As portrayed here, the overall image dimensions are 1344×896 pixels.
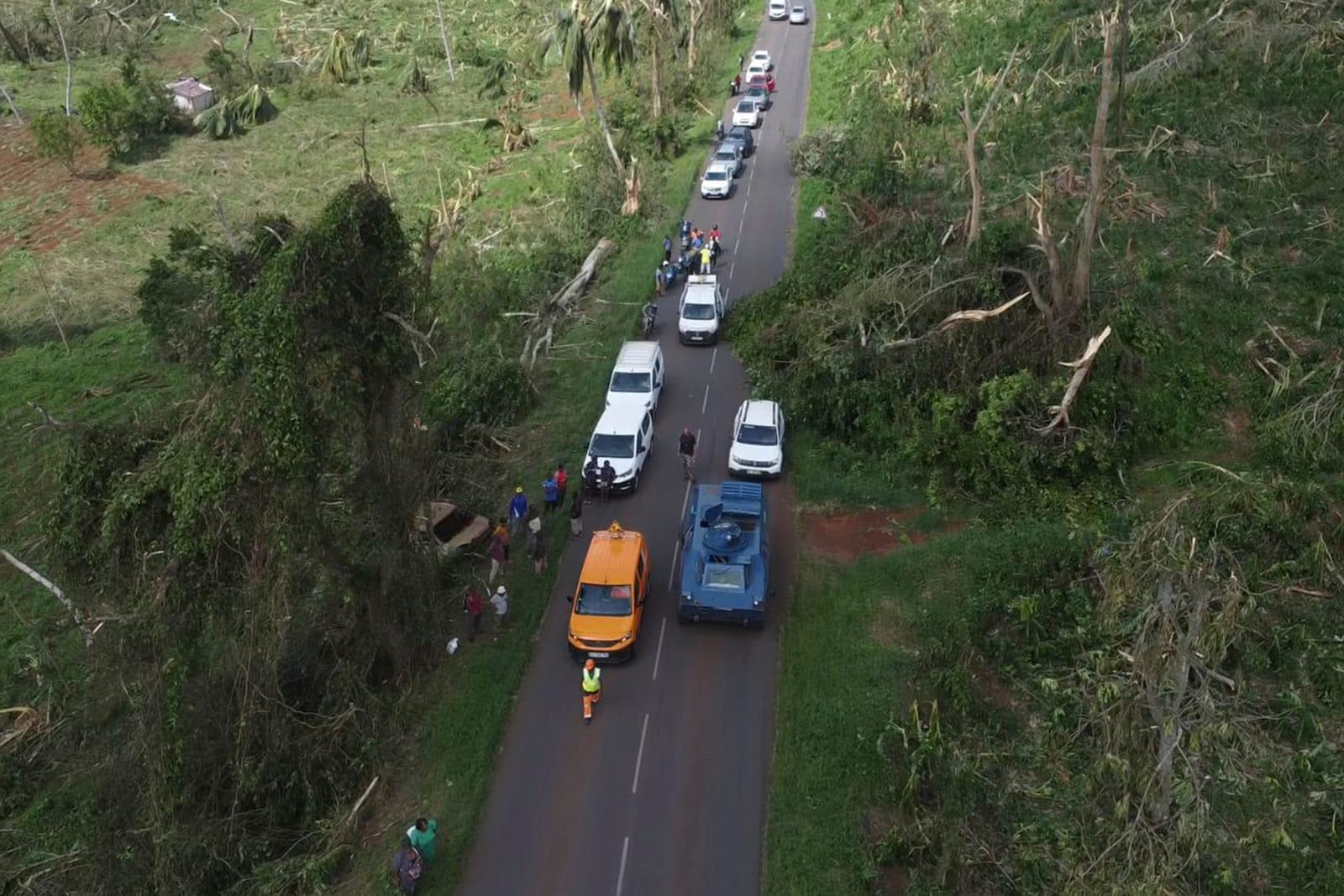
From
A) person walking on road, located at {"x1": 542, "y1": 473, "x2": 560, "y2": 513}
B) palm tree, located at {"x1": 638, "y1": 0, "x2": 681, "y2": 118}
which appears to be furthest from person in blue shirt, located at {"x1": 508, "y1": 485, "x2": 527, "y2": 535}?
palm tree, located at {"x1": 638, "y1": 0, "x2": 681, "y2": 118}

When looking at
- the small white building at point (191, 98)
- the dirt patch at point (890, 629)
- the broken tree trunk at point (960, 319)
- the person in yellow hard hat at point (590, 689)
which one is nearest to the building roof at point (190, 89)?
the small white building at point (191, 98)

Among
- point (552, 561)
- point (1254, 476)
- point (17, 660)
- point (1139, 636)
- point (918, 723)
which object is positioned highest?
point (1139, 636)

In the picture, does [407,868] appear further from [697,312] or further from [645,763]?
[697,312]

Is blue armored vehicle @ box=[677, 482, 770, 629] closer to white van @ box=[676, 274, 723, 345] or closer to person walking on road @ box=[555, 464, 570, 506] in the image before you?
person walking on road @ box=[555, 464, 570, 506]

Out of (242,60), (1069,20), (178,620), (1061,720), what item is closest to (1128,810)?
(1061,720)

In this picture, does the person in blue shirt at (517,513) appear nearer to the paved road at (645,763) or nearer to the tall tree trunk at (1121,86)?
the paved road at (645,763)

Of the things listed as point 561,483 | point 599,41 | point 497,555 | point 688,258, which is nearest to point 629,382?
point 561,483

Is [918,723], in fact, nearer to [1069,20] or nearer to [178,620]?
[178,620]
